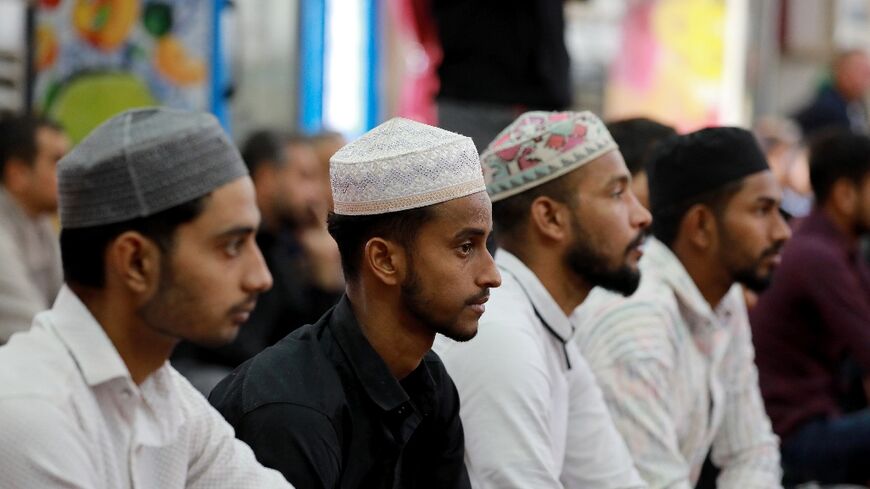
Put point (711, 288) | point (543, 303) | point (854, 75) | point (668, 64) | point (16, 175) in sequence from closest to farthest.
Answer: point (543, 303) → point (711, 288) → point (16, 175) → point (668, 64) → point (854, 75)

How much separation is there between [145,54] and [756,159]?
9.49 feet

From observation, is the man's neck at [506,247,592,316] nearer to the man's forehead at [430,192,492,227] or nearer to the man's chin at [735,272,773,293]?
the man's forehead at [430,192,492,227]

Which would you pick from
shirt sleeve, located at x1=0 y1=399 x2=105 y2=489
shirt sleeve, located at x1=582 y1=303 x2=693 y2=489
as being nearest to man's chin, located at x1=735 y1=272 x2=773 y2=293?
shirt sleeve, located at x1=582 y1=303 x2=693 y2=489

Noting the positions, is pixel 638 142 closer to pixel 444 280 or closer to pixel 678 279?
pixel 678 279

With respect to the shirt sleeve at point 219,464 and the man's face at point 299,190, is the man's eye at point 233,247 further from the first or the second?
the man's face at point 299,190

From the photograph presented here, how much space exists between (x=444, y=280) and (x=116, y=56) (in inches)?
140

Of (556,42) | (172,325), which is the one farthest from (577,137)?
(556,42)

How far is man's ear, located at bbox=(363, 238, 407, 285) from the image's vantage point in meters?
2.59

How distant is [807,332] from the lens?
16.6 feet

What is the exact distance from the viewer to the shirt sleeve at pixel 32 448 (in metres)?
2.01

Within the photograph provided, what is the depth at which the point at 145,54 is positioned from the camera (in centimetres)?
584

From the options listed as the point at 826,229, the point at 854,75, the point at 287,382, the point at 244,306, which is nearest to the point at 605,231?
the point at 287,382

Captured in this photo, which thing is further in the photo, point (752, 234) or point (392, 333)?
point (752, 234)

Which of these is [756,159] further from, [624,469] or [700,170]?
[624,469]
